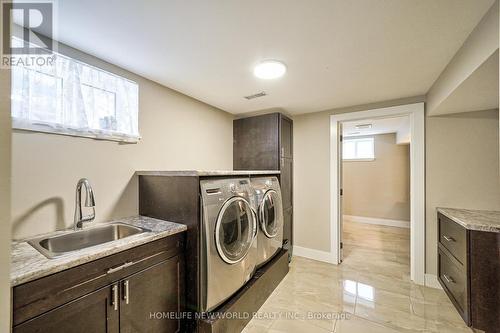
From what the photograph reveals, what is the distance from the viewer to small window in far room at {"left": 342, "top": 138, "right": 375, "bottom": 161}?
528cm

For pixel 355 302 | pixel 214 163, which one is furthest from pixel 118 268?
pixel 355 302

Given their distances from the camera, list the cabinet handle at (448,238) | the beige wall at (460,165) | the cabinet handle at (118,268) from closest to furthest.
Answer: the cabinet handle at (118,268), the cabinet handle at (448,238), the beige wall at (460,165)

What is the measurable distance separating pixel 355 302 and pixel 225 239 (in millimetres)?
1555

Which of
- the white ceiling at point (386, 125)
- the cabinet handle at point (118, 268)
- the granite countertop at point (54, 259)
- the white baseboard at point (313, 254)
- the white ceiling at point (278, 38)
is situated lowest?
the white baseboard at point (313, 254)

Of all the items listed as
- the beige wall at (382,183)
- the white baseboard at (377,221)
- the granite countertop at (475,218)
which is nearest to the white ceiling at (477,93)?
the granite countertop at (475,218)

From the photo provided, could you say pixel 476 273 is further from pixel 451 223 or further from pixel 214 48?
pixel 214 48

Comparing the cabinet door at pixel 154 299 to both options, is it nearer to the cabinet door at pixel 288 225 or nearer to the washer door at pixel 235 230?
the washer door at pixel 235 230

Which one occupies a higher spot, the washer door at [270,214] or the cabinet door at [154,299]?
the washer door at [270,214]

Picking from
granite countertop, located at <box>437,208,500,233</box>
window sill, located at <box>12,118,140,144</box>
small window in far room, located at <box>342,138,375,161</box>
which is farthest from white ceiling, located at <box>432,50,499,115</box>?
small window in far room, located at <box>342,138,375,161</box>

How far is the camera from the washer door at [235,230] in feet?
5.31

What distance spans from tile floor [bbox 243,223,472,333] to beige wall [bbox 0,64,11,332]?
1.64m

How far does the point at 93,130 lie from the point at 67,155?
0.86 feet

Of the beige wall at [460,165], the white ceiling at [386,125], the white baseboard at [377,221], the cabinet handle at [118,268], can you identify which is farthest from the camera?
the white baseboard at [377,221]

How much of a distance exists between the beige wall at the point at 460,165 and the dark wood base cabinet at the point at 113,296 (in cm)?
282
